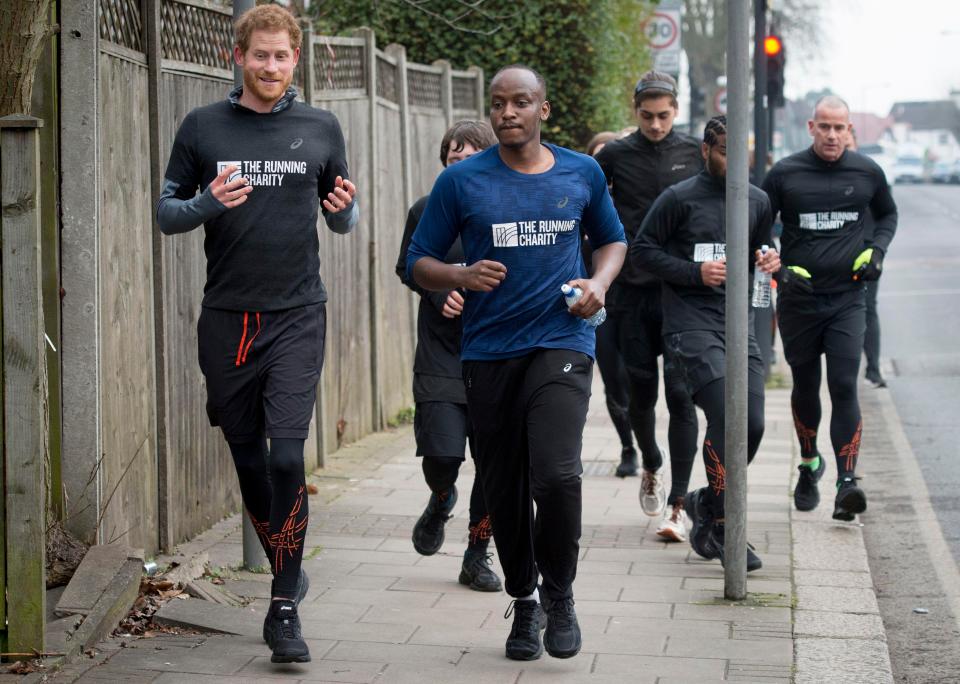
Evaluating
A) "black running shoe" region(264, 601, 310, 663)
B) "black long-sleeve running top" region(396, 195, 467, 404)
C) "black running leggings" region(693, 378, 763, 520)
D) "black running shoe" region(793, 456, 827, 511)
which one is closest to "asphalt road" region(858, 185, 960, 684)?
"black running shoe" region(793, 456, 827, 511)

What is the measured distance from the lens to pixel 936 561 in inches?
286

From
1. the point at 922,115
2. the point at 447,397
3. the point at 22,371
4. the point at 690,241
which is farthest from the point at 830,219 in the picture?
the point at 922,115

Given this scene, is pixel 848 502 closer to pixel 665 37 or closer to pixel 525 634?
pixel 525 634

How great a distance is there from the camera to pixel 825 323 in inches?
309

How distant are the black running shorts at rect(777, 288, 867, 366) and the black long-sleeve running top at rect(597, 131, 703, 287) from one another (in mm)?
727

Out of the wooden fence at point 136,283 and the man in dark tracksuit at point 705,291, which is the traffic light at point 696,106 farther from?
the man in dark tracksuit at point 705,291

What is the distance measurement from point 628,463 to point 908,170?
70630 mm

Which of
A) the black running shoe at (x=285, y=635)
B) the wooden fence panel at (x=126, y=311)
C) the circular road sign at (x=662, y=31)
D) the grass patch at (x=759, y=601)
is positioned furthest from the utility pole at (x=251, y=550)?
the circular road sign at (x=662, y=31)

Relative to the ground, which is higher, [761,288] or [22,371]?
[761,288]

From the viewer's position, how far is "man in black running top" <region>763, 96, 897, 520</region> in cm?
777

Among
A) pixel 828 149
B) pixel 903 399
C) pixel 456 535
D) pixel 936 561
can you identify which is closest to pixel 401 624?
pixel 456 535

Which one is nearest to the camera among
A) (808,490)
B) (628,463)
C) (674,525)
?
(674,525)

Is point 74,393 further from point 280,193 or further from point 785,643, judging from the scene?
point 785,643

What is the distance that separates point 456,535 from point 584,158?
2.76 meters
